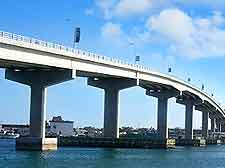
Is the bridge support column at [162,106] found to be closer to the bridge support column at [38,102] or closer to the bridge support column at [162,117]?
the bridge support column at [162,117]

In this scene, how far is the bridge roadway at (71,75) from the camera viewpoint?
8409 centimetres

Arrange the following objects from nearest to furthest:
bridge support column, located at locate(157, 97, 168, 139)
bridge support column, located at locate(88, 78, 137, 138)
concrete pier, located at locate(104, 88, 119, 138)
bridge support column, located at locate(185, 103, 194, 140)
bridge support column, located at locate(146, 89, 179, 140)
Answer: bridge support column, located at locate(88, 78, 137, 138)
concrete pier, located at locate(104, 88, 119, 138)
bridge support column, located at locate(157, 97, 168, 139)
bridge support column, located at locate(146, 89, 179, 140)
bridge support column, located at locate(185, 103, 194, 140)

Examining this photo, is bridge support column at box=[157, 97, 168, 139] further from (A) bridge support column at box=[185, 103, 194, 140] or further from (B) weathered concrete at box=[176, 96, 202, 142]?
(A) bridge support column at box=[185, 103, 194, 140]

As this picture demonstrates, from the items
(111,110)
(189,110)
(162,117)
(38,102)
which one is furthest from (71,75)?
(189,110)

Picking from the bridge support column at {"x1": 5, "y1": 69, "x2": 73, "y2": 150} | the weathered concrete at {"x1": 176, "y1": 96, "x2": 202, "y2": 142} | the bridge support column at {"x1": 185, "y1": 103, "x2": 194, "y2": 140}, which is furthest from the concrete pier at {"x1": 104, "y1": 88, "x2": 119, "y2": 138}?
the bridge support column at {"x1": 185, "y1": 103, "x2": 194, "y2": 140}

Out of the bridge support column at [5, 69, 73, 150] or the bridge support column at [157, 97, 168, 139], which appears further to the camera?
the bridge support column at [157, 97, 168, 139]

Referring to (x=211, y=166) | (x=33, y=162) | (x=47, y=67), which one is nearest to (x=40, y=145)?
(x=47, y=67)

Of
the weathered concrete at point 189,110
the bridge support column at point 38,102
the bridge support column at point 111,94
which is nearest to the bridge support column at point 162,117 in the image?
the bridge support column at point 111,94

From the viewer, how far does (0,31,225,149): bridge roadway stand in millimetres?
84088

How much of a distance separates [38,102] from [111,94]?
2791 centimetres

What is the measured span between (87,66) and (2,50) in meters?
26.1

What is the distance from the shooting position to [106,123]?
124500mm

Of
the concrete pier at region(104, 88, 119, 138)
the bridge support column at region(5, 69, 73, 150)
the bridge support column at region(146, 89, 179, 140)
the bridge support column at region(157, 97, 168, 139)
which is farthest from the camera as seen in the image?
the bridge support column at region(146, 89, 179, 140)

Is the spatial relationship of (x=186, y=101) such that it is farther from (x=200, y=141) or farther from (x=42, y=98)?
(x=42, y=98)
